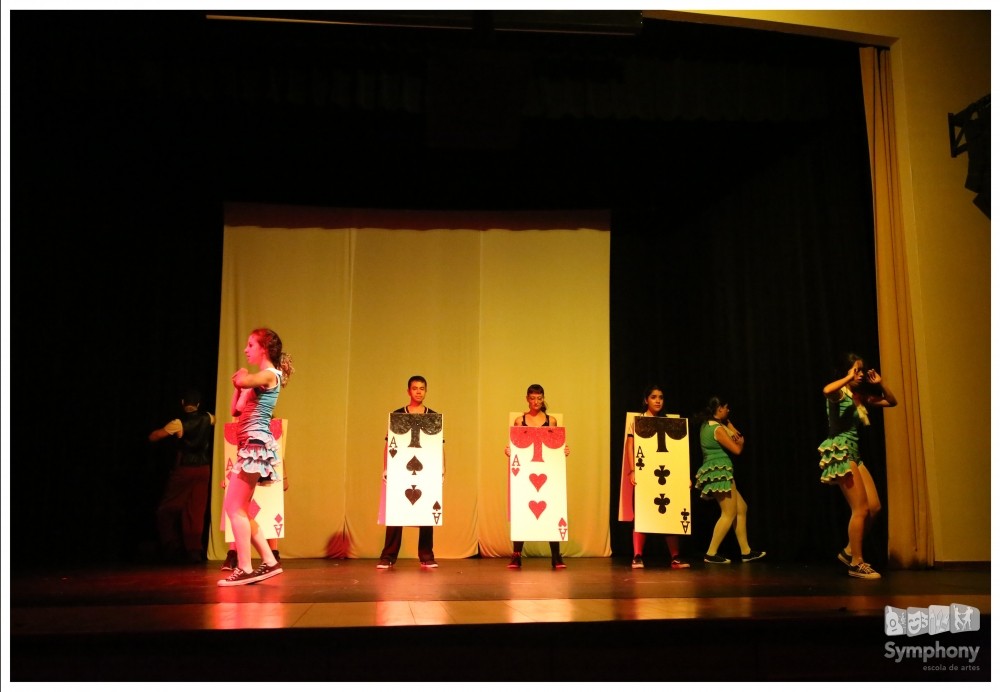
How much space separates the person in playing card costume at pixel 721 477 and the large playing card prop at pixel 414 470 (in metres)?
2.17

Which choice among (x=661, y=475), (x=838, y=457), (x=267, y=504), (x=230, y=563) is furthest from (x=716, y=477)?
(x=230, y=563)

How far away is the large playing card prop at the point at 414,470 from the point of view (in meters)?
6.20

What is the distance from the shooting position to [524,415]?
21.5 feet

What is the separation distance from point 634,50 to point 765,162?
5.48ft

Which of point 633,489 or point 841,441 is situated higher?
point 841,441

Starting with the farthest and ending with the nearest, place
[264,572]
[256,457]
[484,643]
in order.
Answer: [264,572] → [256,457] → [484,643]

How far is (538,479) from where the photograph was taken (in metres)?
6.33

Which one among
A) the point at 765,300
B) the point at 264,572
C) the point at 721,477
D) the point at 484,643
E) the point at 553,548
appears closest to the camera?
the point at 484,643

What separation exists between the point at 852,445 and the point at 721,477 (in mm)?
1461

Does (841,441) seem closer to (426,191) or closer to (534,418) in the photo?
(534,418)

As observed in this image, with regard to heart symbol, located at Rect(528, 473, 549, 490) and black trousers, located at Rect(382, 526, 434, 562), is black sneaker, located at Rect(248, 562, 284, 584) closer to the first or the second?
black trousers, located at Rect(382, 526, 434, 562)
